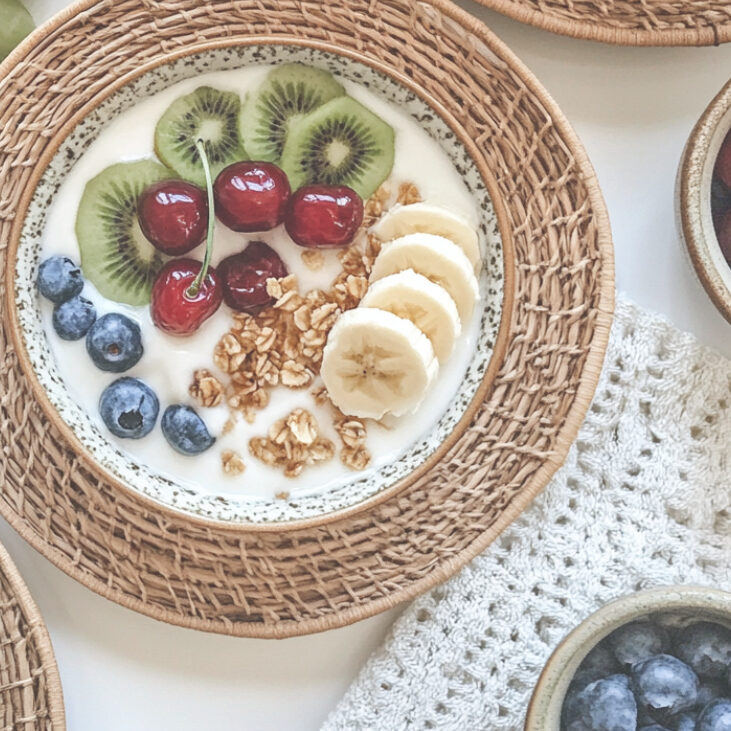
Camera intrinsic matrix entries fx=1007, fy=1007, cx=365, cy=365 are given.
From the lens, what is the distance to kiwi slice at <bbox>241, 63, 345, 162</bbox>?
0.98 m

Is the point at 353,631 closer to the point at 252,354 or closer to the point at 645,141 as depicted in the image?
the point at 252,354

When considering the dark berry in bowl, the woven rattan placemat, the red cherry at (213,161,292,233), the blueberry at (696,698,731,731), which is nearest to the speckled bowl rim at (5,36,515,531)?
the woven rattan placemat

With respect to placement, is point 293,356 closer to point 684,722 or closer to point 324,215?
point 324,215

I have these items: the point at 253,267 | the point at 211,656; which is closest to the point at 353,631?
the point at 211,656

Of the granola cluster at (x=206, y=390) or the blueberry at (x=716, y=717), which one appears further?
the granola cluster at (x=206, y=390)

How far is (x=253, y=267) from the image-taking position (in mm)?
A: 972

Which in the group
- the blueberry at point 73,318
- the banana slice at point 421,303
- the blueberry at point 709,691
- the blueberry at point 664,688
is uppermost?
the blueberry at point 73,318

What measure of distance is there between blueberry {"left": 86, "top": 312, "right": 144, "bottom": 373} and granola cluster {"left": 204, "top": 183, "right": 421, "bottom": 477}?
0.07 m

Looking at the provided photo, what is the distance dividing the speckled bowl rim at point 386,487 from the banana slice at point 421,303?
5 centimetres

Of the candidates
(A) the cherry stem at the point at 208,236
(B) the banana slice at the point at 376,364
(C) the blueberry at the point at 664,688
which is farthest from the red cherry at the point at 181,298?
(C) the blueberry at the point at 664,688

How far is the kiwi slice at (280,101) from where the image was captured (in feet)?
3.21

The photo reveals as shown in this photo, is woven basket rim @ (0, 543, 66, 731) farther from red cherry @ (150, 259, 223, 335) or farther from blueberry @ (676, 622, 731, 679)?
blueberry @ (676, 622, 731, 679)

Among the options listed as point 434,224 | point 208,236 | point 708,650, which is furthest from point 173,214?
point 708,650

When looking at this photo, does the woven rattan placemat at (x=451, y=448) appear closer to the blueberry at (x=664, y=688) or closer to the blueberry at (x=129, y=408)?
the blueberry at (x=129, y=408)
